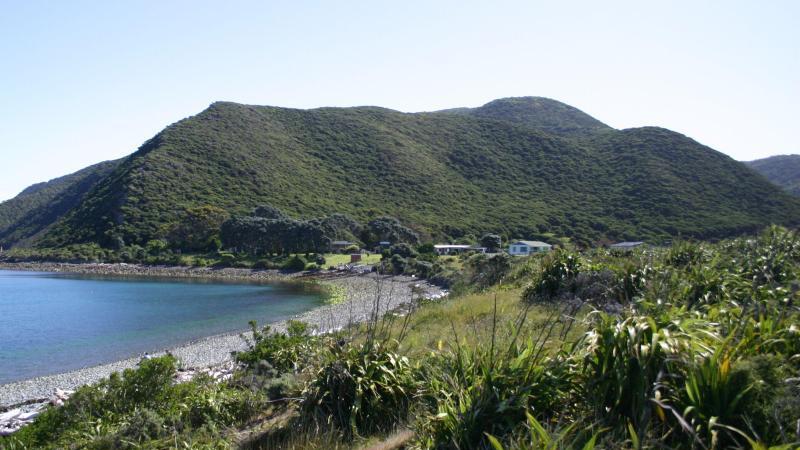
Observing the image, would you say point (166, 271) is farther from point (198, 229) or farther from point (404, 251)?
→ point (404, 251)

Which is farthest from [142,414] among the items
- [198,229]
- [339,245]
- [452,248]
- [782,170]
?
[782,170]

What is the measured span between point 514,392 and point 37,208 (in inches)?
4893

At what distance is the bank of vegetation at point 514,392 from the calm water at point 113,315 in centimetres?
1253

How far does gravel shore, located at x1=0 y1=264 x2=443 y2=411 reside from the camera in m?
13.4

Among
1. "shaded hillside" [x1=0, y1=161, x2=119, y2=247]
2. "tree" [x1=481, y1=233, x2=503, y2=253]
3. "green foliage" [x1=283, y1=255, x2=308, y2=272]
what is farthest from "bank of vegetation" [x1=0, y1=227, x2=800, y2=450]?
"shaded hillside" [x1=0, y1=161, x2=119, y2=247]

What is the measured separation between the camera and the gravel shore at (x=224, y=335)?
526 inches

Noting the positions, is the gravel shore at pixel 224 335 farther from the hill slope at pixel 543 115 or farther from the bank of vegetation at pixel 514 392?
the hill slope at pixel 543 115

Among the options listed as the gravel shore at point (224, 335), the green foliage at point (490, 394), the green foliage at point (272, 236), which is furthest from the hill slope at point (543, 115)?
the green foliage at point (490, 394)

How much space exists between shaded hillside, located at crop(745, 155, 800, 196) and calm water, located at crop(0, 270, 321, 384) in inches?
4566

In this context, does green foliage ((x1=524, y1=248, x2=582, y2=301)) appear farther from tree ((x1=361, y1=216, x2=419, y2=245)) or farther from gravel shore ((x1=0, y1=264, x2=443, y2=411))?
tree ((x1=361, y1=216, x2=419, y2=245))

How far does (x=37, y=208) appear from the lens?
104375 mm

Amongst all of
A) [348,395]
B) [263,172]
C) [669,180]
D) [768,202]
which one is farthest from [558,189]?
[348,395]

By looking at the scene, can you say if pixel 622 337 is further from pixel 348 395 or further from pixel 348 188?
pixel 348 188

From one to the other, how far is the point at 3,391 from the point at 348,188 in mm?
70364
